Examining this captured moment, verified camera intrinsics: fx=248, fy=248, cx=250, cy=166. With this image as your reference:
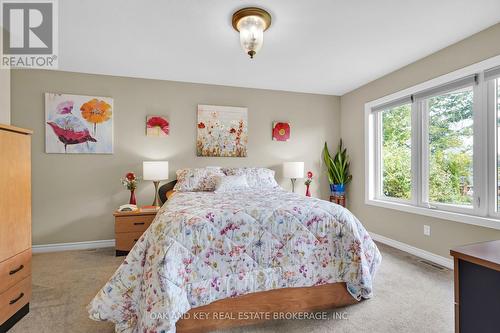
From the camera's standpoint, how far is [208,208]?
1881mm

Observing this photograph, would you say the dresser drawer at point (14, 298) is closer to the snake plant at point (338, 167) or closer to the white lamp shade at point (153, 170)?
the white lamp shade at point (153, 170)

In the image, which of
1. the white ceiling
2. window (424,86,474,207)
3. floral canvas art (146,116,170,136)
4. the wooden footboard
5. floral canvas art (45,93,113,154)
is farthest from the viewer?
floral canvas art (146,116,170,136)

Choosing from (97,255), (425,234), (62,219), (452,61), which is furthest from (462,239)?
(62,219)

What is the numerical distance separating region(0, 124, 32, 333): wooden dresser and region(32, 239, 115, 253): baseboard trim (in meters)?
1.55

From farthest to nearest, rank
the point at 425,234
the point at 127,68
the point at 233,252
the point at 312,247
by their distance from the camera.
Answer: the point at 127,68, the point at 425,234, the point at 312,247, the point at 233,252

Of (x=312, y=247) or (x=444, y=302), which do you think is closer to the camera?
(x=312, y=247)

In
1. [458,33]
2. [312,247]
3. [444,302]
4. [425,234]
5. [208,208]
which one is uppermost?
[458,33]

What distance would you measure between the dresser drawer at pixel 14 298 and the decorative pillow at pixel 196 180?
5.48 ft

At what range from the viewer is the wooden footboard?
162 cm

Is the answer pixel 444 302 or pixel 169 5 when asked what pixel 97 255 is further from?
pixel 444 302

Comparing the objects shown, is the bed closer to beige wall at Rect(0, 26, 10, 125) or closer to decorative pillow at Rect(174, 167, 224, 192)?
decorative pillow at Rect(174, 167, 224, 192)

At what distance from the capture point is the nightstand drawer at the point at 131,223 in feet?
10.1

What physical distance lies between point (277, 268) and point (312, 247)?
0.31 m

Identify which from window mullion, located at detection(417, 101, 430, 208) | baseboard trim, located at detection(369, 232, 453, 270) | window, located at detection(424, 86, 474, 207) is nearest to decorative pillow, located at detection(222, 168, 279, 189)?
baseboard trim, located at detection(369, 232, 453, 270)
